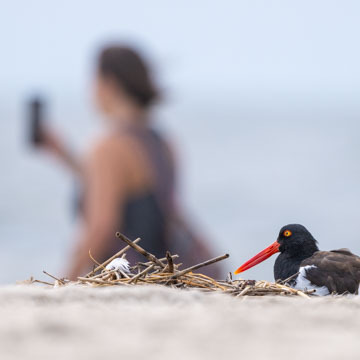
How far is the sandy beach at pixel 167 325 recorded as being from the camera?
198cm

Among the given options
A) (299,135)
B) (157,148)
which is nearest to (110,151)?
(157,148)

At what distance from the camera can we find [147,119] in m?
8.54

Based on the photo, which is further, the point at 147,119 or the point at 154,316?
the point at 147,119

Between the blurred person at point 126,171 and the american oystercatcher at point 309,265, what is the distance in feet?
11.1

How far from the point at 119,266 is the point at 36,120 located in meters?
6.56

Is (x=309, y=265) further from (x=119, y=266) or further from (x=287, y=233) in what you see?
(x=119, y=266)

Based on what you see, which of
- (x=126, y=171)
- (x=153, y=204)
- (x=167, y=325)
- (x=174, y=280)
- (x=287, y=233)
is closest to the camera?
(x=167, y=325)

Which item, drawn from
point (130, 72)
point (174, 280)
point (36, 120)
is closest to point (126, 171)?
point (130, 72)

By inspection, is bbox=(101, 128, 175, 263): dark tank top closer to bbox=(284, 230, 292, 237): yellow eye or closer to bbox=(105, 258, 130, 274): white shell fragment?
bbox=(284, 230, 292, 237): yellow eye

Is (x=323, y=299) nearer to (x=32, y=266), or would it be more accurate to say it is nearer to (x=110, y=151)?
(x=110, y=151)

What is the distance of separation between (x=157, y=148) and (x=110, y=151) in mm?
423

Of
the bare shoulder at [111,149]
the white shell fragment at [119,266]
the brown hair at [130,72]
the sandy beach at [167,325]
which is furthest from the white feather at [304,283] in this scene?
the brown hair at [130,72]

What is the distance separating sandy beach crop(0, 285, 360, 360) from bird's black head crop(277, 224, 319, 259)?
497 mm

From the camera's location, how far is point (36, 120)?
9617 millimetres
